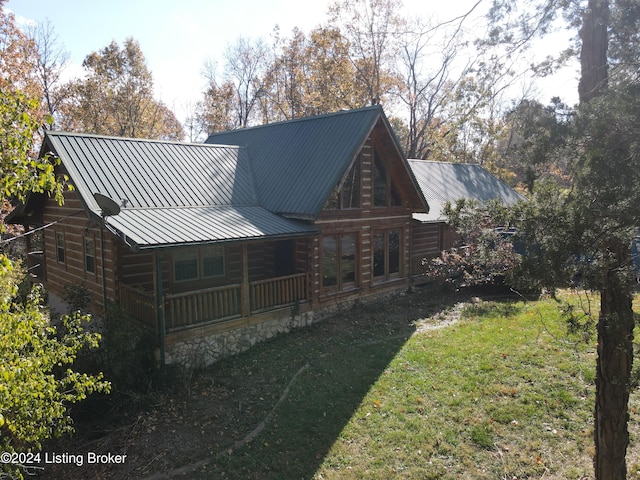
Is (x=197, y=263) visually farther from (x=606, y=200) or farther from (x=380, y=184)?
(x=606, y=200)

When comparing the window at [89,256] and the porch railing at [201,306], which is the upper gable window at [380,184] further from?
the window at [89,256]

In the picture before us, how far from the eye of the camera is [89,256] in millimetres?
14688

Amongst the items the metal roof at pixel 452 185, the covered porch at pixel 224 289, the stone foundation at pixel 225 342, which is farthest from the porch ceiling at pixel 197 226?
the metal roof at pixel 452 185

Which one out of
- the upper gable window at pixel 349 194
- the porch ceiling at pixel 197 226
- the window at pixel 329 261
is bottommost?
the window at pixel 329 261

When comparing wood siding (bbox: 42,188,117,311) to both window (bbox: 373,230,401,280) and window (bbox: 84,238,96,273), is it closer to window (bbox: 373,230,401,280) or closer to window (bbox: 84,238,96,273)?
window (bbox: 84,238,96,273)

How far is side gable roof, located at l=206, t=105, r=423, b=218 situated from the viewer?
51.2 feet

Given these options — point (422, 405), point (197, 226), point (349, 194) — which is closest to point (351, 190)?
point (349, 194)

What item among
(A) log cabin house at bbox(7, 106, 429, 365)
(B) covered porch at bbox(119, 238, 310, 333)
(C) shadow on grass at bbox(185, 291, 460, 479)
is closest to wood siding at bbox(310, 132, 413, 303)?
(A) log cabin house at bbox(7, 106, 429, 365)

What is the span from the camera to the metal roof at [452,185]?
23163mm

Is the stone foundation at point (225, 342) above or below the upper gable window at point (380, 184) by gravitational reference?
below

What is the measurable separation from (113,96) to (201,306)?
98.4 ft

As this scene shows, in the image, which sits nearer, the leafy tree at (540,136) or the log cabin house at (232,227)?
the leafy tree at (540,136)

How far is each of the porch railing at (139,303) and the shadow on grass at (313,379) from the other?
2349mm

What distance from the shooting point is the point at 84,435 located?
31.2 ft
